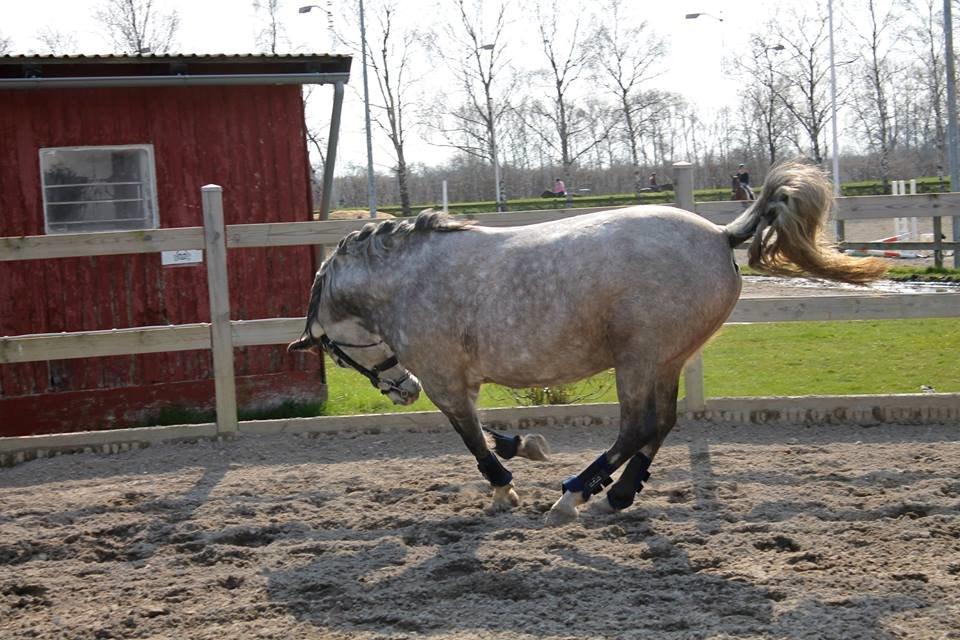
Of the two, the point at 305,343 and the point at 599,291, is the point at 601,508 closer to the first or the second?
the point at 599,291

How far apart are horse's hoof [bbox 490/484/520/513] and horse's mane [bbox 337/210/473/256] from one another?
1.35m

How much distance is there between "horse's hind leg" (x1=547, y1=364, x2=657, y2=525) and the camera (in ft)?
16.3

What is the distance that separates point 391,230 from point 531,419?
2299 millimetres

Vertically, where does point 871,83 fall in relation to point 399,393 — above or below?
above

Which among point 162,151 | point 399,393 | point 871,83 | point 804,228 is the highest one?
point 871,83

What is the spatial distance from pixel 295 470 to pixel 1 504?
165 cm

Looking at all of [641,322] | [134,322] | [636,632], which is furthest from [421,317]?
[134,322]

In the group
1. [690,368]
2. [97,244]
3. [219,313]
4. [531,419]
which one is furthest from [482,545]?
[97,244]

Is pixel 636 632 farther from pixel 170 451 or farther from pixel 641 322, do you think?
pixel 170 451

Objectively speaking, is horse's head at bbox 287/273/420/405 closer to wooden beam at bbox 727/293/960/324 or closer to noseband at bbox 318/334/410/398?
noseband at bbox 318/334/410/398

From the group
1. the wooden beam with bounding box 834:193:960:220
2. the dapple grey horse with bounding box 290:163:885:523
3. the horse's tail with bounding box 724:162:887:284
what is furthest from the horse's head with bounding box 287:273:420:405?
the wooden beam with bounding box 834:193:960:220

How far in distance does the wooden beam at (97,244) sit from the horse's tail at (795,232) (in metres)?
4.02

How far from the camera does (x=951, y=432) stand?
22.1 feet

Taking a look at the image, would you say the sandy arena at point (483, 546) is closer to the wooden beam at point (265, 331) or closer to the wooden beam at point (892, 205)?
the wooden beam at point (265, 331)
